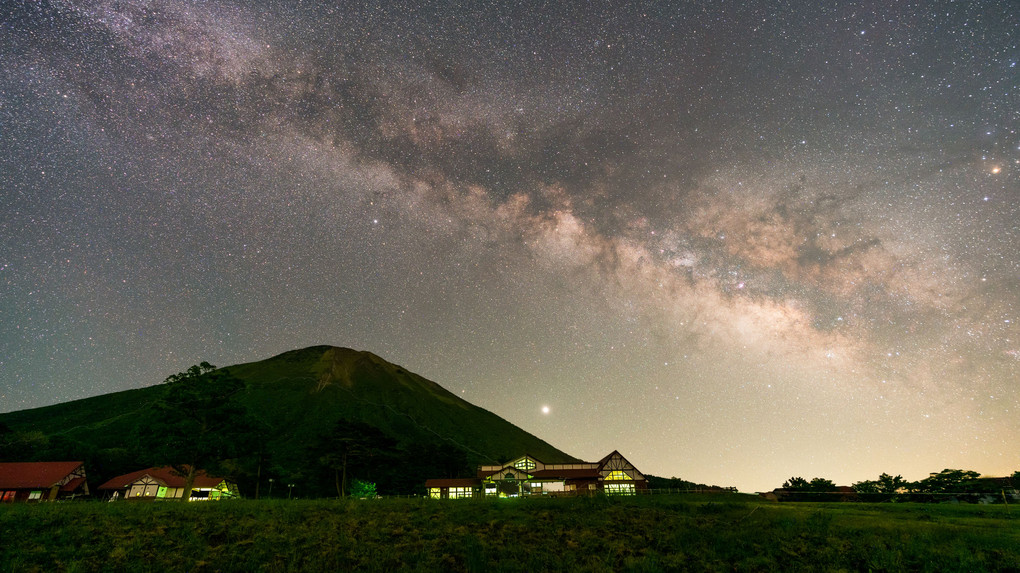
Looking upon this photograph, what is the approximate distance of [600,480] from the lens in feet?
263

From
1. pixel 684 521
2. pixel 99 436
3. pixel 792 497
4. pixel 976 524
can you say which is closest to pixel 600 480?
pixel 792 497

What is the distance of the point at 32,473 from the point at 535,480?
77.9 m

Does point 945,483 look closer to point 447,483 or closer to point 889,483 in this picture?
point 889,483

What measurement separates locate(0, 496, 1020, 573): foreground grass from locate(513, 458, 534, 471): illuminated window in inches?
2866

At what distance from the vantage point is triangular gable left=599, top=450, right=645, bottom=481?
83000 millimetres

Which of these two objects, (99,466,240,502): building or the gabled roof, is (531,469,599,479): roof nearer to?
the gabled roof

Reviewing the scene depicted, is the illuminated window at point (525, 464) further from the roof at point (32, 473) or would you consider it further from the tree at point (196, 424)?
the roof at point (32, 473)

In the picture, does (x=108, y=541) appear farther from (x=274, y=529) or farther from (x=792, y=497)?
(x=792, y=497)

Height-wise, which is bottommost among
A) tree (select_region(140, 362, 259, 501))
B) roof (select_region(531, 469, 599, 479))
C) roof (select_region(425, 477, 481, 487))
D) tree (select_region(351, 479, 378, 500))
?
roof (select_region(425, 477, 481, 487))

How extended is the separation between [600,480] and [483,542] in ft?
242

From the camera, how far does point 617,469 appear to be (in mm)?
83812

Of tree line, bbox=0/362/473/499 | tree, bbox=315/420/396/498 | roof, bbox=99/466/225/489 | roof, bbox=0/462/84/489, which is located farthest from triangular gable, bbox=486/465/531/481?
roof, bbox=0/462/84/489

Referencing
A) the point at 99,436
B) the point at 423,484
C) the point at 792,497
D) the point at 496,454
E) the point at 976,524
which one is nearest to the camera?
the point at 976,524

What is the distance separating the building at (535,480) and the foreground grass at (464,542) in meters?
67.7
